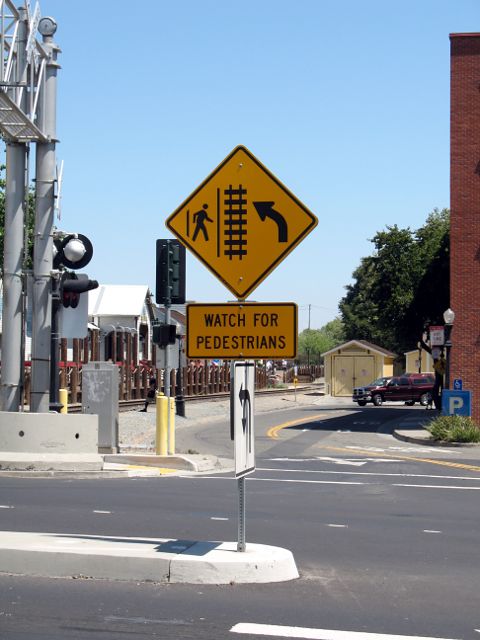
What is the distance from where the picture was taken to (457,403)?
28703mm

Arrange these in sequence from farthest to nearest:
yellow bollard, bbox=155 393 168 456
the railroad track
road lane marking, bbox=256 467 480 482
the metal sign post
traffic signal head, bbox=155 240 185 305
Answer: the railroad track < traffic signal head, bbox=155 240 185 305 < yellow bollard, bbox=155 393 168 456 < road lane marking, bbox=256 467 480 482 < the metal sign post

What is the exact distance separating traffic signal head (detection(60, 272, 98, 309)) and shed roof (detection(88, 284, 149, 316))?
161 ft

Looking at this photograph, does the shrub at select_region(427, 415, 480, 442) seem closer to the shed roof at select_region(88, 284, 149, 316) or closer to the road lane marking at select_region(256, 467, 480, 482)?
the road lane marking at select_region(256, 467, 480, 482)

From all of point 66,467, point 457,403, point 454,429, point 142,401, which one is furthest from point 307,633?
point 142,401

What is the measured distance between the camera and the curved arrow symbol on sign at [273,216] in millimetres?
8305

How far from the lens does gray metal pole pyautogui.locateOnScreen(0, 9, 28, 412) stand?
1752 cm

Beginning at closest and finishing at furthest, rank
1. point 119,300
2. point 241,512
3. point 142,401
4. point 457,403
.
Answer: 1. point 241,512
2. point 457,403
3. point 142,401
4. point 119,300

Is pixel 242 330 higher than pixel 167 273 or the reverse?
the reverse

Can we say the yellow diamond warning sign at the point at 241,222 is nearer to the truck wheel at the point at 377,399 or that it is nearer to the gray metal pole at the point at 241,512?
the gray metal pole at the point at 241,512

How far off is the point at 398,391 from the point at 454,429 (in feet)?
97.3

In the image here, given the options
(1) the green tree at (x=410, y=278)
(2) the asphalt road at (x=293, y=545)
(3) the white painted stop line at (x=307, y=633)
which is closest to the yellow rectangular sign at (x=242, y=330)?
(2) the asphalt road at (x=293, y=545)

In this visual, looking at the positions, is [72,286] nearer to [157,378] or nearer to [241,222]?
[241,222]

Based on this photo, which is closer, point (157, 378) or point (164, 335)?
point (164, 335)

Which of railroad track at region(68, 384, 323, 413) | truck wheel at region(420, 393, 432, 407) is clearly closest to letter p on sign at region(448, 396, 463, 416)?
railroad track at region(68, 384, 323, 413)
